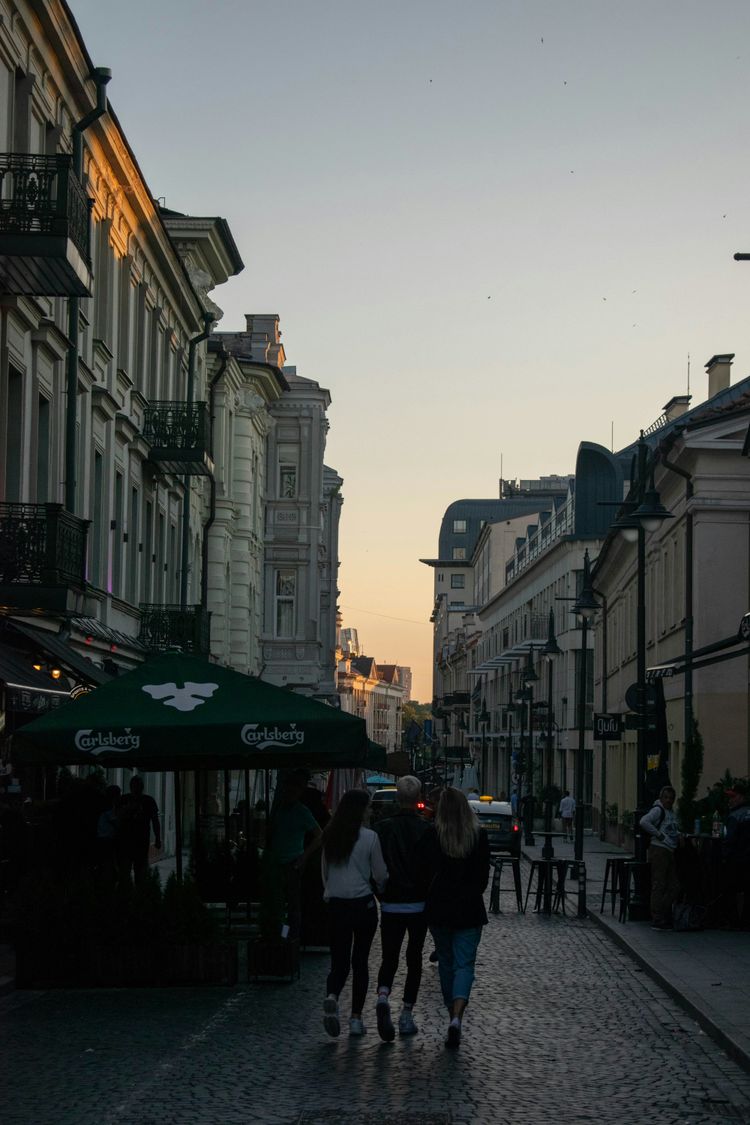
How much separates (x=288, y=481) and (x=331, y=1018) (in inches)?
2005

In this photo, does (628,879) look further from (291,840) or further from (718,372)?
(718,372)

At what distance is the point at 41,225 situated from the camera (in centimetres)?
1942

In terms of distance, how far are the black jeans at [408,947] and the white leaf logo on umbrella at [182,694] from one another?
4037 mm

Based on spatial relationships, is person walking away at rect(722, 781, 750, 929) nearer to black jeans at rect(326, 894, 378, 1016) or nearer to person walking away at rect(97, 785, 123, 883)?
person walking away at rect(97, 785, 123, 883)

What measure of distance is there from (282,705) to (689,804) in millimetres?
10509

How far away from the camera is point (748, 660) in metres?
33.4

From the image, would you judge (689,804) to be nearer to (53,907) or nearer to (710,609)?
(710,609)

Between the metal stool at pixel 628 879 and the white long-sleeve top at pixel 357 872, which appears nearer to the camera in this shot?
the white long-sleeve top at pixel 357 872

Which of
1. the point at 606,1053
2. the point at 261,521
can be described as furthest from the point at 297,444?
the point at 606,1053

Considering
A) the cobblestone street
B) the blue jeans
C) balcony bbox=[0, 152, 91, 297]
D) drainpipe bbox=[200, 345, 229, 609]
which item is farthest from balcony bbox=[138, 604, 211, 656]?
the blue jeans

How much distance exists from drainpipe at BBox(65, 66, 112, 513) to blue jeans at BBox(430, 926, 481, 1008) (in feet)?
42.7

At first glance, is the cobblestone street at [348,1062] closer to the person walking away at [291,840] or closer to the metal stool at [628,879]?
the person walking away at [291,840]

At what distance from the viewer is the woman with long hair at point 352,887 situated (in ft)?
39.8

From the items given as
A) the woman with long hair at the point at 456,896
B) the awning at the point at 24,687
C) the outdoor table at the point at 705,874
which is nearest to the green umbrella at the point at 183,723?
the awning at the point at 24,687
